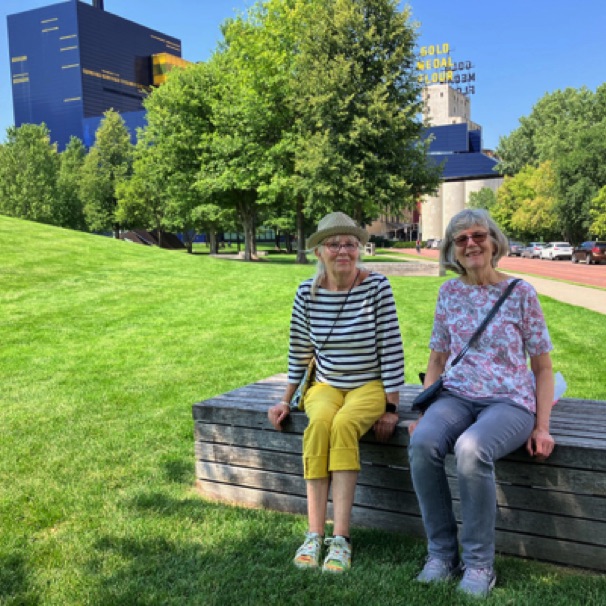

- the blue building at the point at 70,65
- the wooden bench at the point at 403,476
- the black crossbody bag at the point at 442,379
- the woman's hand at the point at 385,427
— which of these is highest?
the blue building at the point at 70,65

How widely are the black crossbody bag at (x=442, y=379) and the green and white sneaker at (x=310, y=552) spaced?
2.72 feet

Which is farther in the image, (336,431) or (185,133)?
(185,133)

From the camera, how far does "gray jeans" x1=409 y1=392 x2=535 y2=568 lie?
2.64 metres

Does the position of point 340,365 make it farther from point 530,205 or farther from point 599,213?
point 530,205

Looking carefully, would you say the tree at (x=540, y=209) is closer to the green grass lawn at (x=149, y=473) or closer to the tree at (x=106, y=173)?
the tree at (x=106, y=173)

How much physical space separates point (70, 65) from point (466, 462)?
551 feet

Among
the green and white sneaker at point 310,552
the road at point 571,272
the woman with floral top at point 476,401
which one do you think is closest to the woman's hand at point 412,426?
the woman with floral top at point 476,401

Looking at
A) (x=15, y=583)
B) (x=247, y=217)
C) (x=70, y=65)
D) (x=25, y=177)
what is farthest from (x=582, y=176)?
(x=70, y=65)

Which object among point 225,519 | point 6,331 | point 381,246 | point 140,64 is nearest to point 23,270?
point 6,331

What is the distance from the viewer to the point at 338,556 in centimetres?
284

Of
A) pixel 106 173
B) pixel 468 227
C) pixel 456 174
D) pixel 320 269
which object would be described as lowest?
pixel 320 269

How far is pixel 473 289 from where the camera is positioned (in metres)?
3.14

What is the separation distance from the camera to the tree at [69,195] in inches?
2131

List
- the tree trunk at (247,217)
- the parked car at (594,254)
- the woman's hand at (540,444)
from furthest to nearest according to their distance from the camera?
the parked car at (594,254) < the tree trunk at (247,217) < the woman's hand at (540,444)
